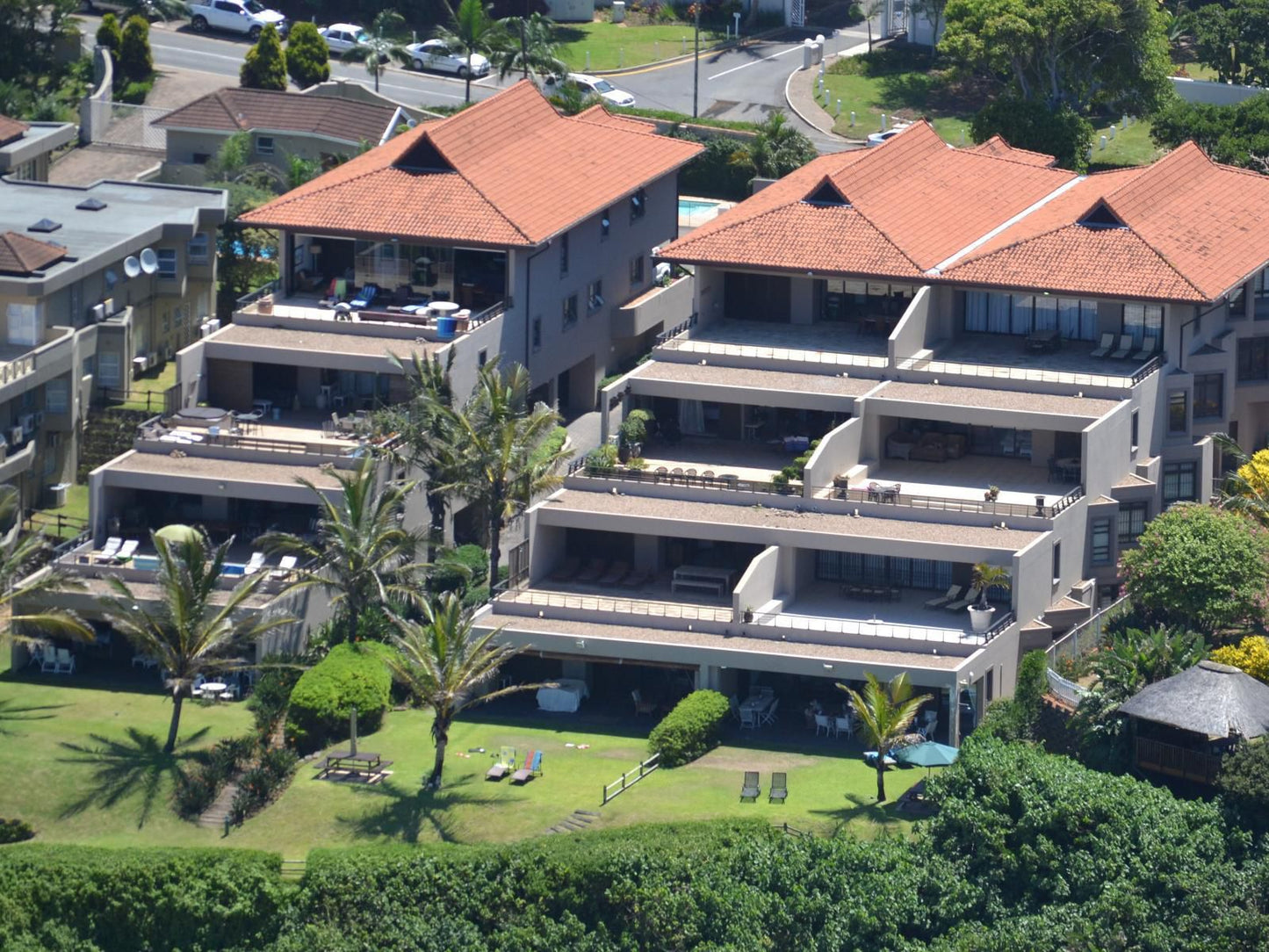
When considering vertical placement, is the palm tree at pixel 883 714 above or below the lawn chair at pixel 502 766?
above

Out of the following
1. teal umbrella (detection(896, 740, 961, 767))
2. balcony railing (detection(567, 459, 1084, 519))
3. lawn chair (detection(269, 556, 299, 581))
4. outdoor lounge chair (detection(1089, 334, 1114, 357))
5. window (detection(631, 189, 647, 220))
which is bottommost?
teal umbrella (detection(896, 740, 961, 767))

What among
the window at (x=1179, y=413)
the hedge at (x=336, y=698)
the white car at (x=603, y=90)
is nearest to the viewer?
the hedge at (x=336, y=698)

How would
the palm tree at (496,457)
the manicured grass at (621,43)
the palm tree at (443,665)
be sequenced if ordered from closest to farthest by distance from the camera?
the palm tree at (443,665) → the palm tree at (496,457) → the manicured grass at (621,43)

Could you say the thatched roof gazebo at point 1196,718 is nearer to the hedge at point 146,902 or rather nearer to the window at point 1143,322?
the window at point 1143,322

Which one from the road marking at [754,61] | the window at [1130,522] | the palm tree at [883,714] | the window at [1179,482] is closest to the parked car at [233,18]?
the road marking at [754,61]

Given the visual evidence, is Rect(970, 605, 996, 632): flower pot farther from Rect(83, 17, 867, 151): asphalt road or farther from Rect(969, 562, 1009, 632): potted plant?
Rect(83, 17, 867, 151): asphalt road

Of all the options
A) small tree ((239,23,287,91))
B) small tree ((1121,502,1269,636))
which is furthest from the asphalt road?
small tree ((1121,502,1269,636))
